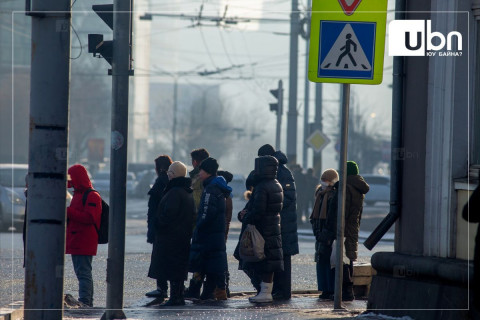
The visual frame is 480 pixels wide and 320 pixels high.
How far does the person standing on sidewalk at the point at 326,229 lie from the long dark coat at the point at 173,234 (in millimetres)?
1648

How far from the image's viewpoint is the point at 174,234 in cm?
975

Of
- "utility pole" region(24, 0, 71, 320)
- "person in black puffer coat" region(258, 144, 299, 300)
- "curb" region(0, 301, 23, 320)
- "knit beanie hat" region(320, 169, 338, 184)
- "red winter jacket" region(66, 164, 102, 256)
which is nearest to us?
"utility pole" region(24, 0, 71, 320)

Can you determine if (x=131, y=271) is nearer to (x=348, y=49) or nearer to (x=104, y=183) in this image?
(x=348, y=49)

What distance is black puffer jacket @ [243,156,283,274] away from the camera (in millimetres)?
10039

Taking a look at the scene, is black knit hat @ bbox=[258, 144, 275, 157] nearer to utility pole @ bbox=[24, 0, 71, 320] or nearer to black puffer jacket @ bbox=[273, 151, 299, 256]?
black puffer jacket @ bbox=[273, 151, 299, 256]

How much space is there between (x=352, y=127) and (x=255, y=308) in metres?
60.4

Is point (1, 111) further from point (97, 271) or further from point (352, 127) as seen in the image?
point (97, 271)

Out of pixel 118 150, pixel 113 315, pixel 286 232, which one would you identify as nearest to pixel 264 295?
pixel 286 232

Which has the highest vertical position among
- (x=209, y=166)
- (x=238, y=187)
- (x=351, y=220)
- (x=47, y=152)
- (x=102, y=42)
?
(x=102, y=42)

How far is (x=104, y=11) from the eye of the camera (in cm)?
788

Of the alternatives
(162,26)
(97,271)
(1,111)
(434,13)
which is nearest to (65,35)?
(434,13)

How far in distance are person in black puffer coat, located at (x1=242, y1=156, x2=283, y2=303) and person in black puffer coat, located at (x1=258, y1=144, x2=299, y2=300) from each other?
470 mm

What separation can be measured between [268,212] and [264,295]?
0.91m

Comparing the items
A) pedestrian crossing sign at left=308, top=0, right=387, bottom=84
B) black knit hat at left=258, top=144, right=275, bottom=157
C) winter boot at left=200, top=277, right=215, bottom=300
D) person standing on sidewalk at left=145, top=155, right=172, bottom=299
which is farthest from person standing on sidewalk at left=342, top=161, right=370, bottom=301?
pedestrian crossing sign at left=308, top=0, right=387, bottom=84
